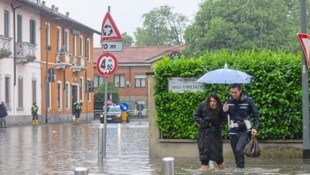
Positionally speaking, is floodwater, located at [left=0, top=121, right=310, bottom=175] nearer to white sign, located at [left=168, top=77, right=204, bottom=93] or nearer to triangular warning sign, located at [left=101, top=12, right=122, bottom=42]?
white sign, located at [left=168, top=77, right=204, bottom=93]

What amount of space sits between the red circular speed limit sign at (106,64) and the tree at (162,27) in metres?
111

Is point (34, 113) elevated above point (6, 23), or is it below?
below

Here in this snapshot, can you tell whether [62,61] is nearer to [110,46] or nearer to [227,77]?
[110,46]

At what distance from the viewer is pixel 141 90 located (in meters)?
99.5

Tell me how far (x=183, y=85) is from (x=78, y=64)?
50.2m

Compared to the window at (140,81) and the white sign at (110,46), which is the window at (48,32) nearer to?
the window at (140,81)

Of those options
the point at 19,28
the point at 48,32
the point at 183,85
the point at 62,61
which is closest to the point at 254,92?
the point at 183,85

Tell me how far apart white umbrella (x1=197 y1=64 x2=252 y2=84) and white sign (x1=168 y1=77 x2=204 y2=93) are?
5.54ft

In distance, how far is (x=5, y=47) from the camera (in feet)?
164

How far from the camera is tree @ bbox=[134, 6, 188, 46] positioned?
130 m

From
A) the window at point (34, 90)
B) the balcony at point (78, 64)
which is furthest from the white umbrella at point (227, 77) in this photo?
the balcony at point (78, 64)

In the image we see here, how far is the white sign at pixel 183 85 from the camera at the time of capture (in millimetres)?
18797

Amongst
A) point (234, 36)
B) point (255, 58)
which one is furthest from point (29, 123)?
point (255, 58)

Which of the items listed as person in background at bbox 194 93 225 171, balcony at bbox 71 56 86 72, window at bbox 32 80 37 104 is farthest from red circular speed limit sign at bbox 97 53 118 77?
balcony at bbox 71 56 86 72
